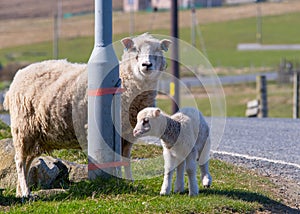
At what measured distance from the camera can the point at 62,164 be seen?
10.6 meters

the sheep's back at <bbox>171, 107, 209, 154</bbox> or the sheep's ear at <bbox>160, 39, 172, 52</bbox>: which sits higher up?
the sheep's ear at <bbox>160, 39, 172, 52</bbox>

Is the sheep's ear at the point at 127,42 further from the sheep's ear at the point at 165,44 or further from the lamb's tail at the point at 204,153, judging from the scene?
the lamb's tail at the point at 204,153

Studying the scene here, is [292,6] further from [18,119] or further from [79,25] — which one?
[18,119]

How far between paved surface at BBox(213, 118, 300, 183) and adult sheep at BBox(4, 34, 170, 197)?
2.80 metres

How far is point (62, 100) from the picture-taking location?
9.99 metres

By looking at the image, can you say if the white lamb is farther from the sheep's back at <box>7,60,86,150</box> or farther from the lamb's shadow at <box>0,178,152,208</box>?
the sheep's back at <box>7,60,86,150</box>

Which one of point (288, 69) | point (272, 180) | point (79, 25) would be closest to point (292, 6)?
point (79, 25)

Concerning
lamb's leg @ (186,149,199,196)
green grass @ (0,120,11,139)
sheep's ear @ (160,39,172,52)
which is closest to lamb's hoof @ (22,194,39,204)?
lamb's leg @ (186,149,199,196)

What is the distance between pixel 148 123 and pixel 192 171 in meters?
0.78

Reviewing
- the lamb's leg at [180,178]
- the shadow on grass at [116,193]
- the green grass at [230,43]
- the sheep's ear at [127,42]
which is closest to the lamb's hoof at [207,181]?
the shadow on grass at [116,193]

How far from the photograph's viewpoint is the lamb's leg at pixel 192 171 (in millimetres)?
9234

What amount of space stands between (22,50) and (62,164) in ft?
257

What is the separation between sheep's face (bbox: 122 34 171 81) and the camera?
946cm

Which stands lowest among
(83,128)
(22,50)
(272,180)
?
(22,50)
